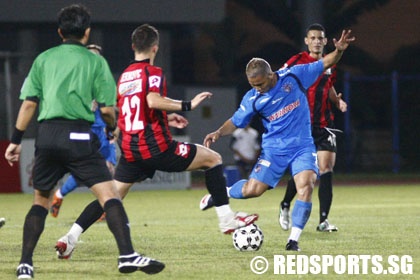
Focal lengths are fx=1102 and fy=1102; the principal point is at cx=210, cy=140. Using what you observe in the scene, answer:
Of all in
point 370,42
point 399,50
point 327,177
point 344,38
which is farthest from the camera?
point 370,42

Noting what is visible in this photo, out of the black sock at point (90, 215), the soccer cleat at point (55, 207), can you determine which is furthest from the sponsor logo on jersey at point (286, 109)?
the soccer cleat at point (55, 207)

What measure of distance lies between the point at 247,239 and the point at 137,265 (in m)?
2.38

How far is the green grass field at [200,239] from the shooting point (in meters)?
8.95

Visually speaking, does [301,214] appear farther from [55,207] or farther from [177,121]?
[55,207]

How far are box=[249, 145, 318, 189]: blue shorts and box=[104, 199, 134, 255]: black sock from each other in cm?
284

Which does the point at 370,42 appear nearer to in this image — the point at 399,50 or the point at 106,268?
the point at 399,50

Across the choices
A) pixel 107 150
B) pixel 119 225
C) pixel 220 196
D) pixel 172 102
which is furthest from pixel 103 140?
pixel 119 225

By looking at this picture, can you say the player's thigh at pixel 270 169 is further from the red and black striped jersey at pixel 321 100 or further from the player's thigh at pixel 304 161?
the red and black striped jersey at pixel 321 100

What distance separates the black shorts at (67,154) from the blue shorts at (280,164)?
2.87 m

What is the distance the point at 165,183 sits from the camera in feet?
77.0

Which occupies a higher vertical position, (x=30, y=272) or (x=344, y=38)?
(x=344, y=38)

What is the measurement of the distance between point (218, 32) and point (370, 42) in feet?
22.2

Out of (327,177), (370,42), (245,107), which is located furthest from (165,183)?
(370,42)

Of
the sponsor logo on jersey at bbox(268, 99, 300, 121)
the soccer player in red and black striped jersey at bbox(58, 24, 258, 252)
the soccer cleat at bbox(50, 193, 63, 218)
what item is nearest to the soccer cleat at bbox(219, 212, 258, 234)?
the soccer player in red and black striped jersey at bbox(58, 24, 258, 252)
